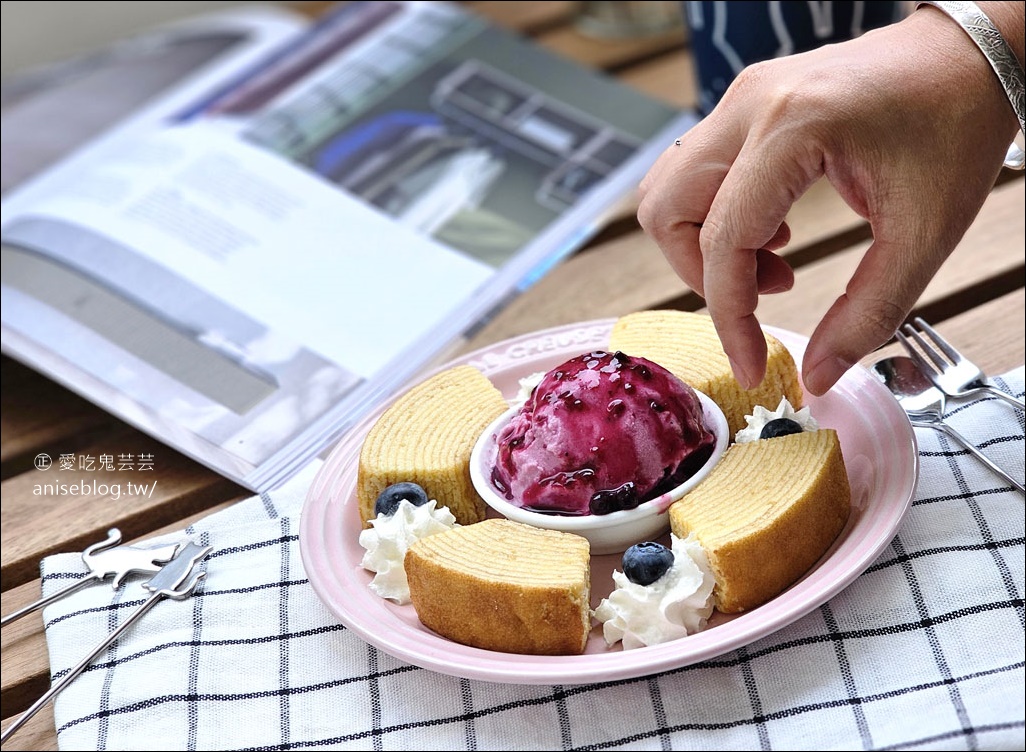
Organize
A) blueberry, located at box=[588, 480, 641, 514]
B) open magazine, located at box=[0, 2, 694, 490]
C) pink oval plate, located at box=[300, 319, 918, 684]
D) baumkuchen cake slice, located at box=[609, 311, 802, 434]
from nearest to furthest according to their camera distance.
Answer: pink oval plate, located at box=[300, 319, 918, 684] < blueberry, located at box=[588, 480, 641, 514] < baumkuchen cake slice, located at box=[609, 311, 802, 434] < open magazine, located at box=[0, 2, 694, 490]

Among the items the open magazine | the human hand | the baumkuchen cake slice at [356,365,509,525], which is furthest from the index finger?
the open magazine

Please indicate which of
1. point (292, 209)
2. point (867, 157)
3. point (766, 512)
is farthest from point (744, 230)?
point (292, 209)

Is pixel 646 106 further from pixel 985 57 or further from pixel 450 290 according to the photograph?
pixel 985 57

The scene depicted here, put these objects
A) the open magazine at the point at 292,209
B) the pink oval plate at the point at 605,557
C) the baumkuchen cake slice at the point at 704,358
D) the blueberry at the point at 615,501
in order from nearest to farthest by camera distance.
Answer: the pink oval plate at the point at 605,557
the blueberry at the point at 615,501
the baumkuchen cake slice at the point at 704,358
the open magazine at the point at 292,209

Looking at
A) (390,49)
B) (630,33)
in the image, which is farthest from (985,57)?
(630,33)

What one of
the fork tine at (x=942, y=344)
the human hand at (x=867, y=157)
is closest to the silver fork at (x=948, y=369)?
the fork tine at (x=942, y=344)

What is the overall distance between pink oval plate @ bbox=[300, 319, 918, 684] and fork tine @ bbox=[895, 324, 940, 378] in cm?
10

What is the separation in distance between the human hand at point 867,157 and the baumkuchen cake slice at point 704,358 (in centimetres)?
10

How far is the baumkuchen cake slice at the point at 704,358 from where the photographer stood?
3.14 ft

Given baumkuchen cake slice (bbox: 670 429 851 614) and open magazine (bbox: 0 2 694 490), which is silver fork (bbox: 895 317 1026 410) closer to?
baumkuchen cake slice (bbox: 670 429 851 614)

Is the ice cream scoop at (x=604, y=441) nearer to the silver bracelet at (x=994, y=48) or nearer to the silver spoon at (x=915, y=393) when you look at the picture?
the silver spoon at (x=915, y=393)

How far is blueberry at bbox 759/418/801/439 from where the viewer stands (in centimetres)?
88

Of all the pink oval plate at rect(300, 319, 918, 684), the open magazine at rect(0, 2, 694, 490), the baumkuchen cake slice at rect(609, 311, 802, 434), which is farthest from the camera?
the open magazine at rect(0, 2, 694, 490)

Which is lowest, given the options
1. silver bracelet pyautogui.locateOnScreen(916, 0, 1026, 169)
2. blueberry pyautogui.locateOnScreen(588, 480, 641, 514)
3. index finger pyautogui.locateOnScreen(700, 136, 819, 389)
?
blueberry pyautogui.locateOnScreen(588, 480, 641, 514)
